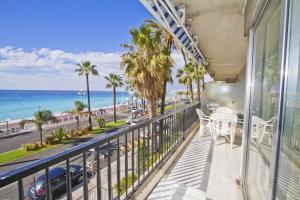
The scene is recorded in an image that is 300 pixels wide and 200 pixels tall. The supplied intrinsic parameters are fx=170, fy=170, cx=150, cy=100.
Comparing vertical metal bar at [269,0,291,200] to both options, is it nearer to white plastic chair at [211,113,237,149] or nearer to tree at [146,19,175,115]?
white plastic chair at [211,113,237,149]

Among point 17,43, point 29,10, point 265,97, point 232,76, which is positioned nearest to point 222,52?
point 265,97

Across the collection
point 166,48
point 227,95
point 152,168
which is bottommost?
point 152,168

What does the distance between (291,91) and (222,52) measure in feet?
12.9

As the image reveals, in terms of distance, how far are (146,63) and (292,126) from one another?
7.08m

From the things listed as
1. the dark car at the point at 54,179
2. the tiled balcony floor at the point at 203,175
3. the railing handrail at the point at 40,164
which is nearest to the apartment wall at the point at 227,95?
the tiled balcony floor at the point at 203,175

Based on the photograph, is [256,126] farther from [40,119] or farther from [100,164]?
[40,119]

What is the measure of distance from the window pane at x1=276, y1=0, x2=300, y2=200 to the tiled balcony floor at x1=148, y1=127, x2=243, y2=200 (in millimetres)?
1153

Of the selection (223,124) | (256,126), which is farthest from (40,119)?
(256,126)

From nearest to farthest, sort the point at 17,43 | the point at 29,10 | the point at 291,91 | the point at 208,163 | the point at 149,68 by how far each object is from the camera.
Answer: the point at 291,91 < the point at 208,163 < the point at 149,68 < the point at 29,10 < the point at 17,43

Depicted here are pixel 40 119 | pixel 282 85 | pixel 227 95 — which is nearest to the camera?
pixel 282 85

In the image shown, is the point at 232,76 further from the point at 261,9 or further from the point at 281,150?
the point at 281,150

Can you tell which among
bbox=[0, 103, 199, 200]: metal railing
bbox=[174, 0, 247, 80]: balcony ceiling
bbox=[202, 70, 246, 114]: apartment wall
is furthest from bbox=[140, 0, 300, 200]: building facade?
bbox=[202, 70, 246, 114]: apartment wall

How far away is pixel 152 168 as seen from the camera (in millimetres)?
2465

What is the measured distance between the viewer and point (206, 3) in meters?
2.14
